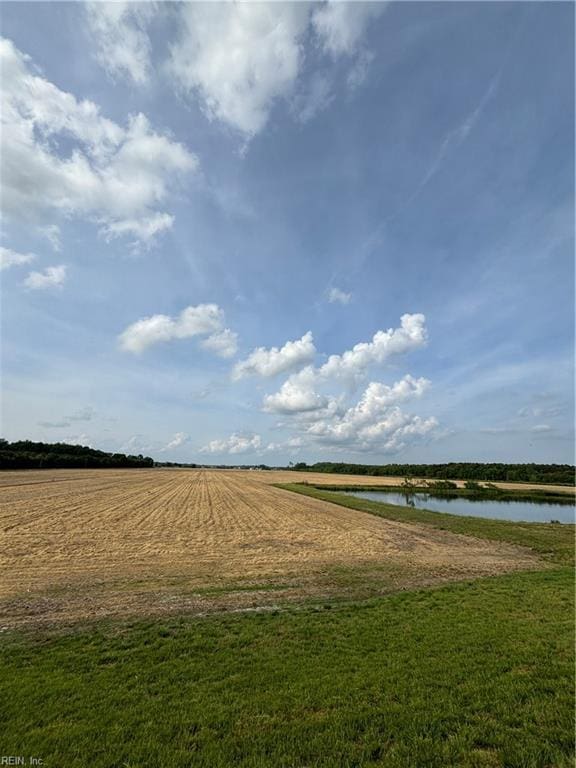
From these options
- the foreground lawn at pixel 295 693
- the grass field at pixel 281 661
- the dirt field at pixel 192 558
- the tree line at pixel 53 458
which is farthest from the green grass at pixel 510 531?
the tree line at pixel 53 458

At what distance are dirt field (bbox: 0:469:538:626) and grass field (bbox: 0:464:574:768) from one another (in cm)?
14

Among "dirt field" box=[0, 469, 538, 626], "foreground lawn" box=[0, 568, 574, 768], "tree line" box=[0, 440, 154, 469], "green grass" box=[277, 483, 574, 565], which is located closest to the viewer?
"foreground lawn" box=[0, 568, 574, 768]

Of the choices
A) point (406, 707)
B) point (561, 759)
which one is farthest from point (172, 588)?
point (561, 759)

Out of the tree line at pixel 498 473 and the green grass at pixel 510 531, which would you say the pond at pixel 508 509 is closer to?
the green grass at pixel 510 531

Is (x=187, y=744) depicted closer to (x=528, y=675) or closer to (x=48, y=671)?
(x=48, y=671)

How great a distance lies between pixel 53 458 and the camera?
112312 mm

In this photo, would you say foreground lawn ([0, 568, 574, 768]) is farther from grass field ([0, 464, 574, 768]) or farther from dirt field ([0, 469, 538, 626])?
dirt field ([0, 469, 538, 626])

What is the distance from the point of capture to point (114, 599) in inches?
449

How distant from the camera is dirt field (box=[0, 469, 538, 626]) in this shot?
1162 centimetres

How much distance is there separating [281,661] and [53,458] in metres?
125

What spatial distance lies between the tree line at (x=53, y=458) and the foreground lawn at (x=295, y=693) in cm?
10470

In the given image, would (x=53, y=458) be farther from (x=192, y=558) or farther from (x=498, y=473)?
(x=498, y=473)

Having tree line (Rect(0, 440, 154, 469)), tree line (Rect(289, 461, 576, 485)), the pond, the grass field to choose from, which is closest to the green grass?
the grass field

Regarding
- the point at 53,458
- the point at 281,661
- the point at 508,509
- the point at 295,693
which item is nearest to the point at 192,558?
the point at 281,661
